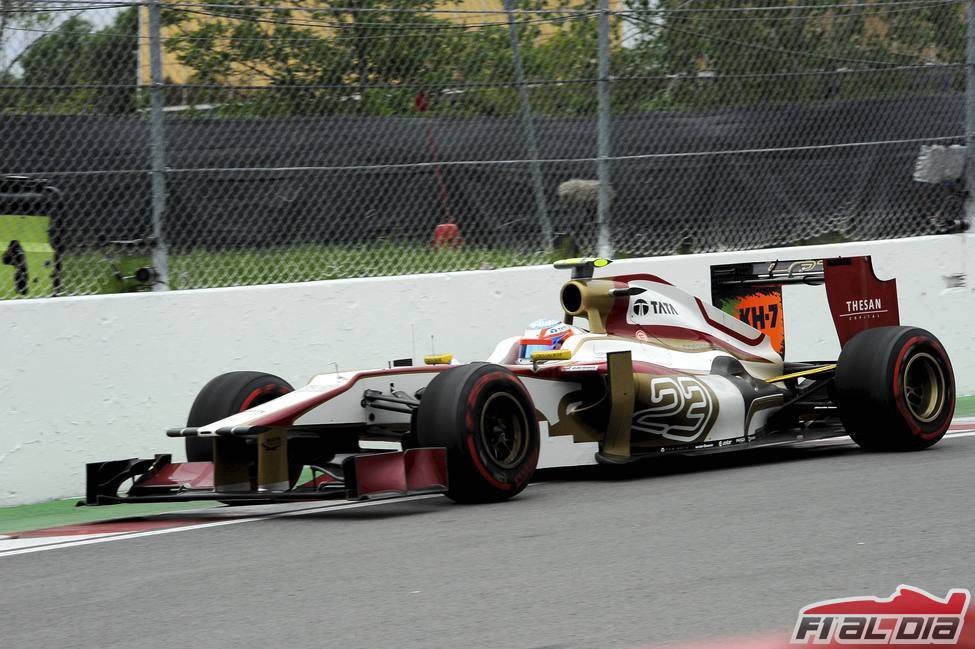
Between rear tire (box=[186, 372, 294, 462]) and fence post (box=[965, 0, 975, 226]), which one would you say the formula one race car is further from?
fence post (box=[965, 0, 975, 226])

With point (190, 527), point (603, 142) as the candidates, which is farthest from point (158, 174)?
point (603, 142)

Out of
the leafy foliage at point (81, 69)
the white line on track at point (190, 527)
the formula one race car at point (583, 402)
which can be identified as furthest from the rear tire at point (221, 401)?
the leafy foliage at point (81, 69)

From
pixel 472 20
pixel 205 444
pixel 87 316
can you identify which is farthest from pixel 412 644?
pixel 472 20

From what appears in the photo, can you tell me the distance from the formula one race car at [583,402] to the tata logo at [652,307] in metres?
0.01

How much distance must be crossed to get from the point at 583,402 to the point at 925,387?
6.89ft

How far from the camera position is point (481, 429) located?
6469 millimetres

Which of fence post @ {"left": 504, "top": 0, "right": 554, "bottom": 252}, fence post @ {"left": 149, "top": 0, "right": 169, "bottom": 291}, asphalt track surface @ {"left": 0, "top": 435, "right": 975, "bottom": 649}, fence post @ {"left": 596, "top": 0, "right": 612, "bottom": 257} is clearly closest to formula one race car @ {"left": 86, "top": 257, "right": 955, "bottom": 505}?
asphalt track surface @ {"left": 0, "top": 435, "right": 975, "bottom": 649}

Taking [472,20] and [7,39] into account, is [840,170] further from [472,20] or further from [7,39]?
[7,39]

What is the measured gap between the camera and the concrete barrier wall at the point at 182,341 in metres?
7.50

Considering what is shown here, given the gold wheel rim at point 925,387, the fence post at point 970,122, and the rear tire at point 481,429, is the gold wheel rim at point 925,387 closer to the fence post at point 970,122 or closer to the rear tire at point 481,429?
the rear tire at point 481,429

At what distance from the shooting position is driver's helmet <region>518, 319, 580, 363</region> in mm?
7727

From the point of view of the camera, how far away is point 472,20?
30.8ft

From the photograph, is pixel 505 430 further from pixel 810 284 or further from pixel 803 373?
pixel 810 284

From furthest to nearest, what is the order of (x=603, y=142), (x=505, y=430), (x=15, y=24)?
1. (x=603, y=142)
2. (x=15, y=24)
3. (x=505, y=430)
